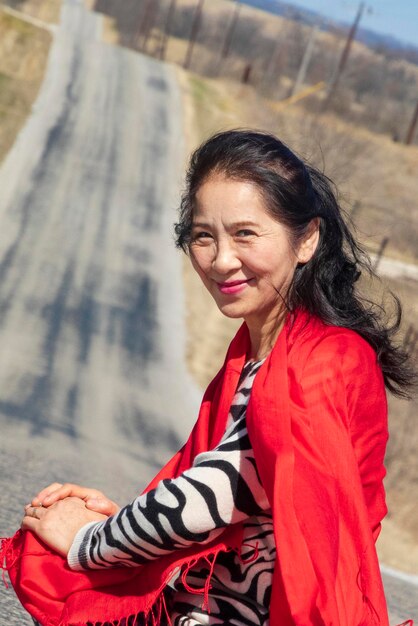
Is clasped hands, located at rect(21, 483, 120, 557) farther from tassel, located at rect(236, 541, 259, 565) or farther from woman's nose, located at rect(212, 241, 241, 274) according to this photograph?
woman's nose, located at rect(212, 241, 241, 274)

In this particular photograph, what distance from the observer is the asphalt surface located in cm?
915

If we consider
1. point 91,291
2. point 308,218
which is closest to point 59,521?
point 308,218

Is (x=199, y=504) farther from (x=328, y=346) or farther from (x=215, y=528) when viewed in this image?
(x=328, y=346)

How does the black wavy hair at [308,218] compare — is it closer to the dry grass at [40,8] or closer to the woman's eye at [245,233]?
the woman's eye at [245,233]

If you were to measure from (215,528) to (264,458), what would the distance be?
0.65 feet

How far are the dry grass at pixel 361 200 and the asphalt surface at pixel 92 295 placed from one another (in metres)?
0.58

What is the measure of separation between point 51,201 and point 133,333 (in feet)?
26.0

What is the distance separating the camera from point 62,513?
98.3 inches

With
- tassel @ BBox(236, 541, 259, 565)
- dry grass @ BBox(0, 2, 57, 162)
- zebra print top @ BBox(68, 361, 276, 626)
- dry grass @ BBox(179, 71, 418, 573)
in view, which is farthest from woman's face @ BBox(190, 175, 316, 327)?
dry grass @ BBox(0, 2, 57, 162)

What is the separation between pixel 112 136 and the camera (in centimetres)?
3334

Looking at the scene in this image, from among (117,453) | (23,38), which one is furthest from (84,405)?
(23,38)

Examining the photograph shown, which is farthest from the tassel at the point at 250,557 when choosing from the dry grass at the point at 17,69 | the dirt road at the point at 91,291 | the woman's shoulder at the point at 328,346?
the dry grass at the point at 17,69

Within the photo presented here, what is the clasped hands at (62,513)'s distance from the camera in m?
2.44

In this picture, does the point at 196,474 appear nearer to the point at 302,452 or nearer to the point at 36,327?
the point at 302,452
